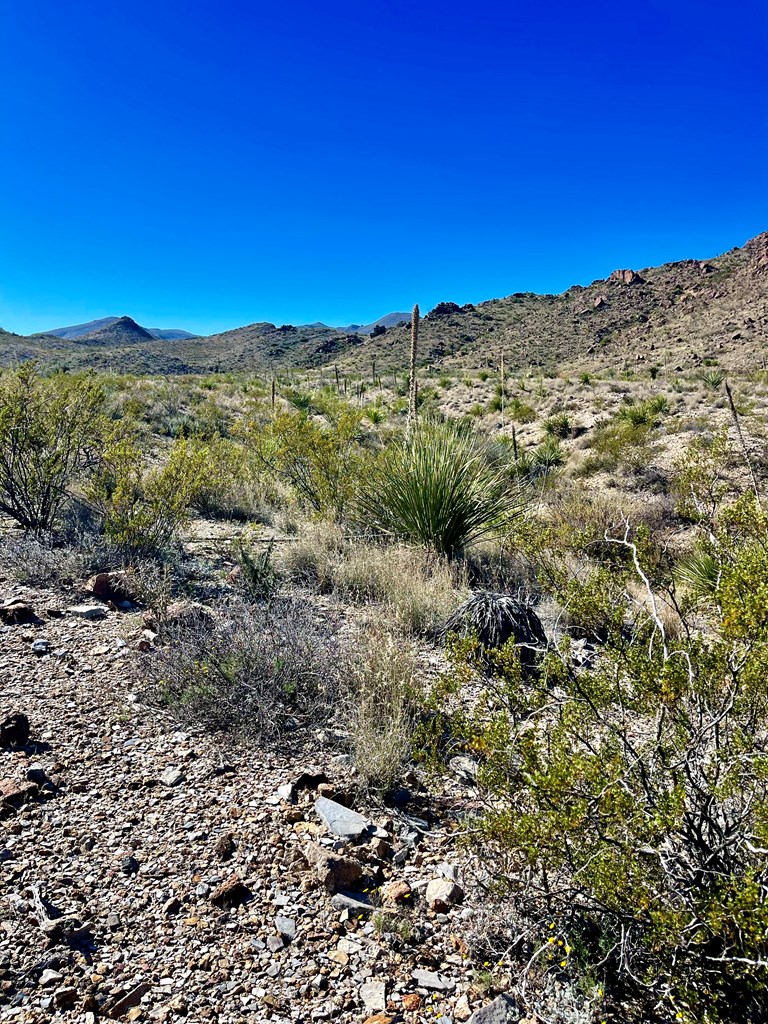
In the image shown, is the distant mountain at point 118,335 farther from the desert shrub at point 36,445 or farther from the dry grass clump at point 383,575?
the dry grass clump at point 383,575

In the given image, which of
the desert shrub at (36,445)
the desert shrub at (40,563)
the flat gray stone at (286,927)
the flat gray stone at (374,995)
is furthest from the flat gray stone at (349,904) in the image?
the desert shrub at (36,445)

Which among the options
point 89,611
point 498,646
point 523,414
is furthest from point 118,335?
point 498,646

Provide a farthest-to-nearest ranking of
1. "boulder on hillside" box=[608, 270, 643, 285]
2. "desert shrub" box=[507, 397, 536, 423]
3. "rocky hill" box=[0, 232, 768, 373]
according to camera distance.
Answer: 1. "boulder on hillside" box=[608, 270, 643, 285]
2. "rocky hill" box=[0, 232, 768, 373]
3. "desert shrub" box=[507, 397, 536, 423]

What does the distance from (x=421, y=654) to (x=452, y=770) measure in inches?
→ 55.2

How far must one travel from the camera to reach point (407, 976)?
209 cm

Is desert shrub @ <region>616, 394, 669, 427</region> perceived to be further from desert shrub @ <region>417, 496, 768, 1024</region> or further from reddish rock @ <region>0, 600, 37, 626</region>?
desert shrub @ <region>417, 496, 768, 1024</region>

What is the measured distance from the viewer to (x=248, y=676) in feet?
12.1

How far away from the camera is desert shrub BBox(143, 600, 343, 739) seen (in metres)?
3.50

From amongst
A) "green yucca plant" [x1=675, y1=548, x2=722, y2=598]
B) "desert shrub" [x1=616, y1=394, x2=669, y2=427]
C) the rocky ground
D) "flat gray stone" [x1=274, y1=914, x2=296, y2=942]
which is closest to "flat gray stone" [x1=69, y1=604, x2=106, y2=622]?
the rocky ground

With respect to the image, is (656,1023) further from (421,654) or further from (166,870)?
(421,654)

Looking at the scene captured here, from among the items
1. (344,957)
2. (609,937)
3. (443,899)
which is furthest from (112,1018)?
(609,937)

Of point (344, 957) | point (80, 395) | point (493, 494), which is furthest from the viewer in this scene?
point (80, 395)

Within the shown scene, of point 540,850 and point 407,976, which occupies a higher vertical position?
point 540,850

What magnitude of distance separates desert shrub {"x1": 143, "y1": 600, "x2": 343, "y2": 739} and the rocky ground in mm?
180
